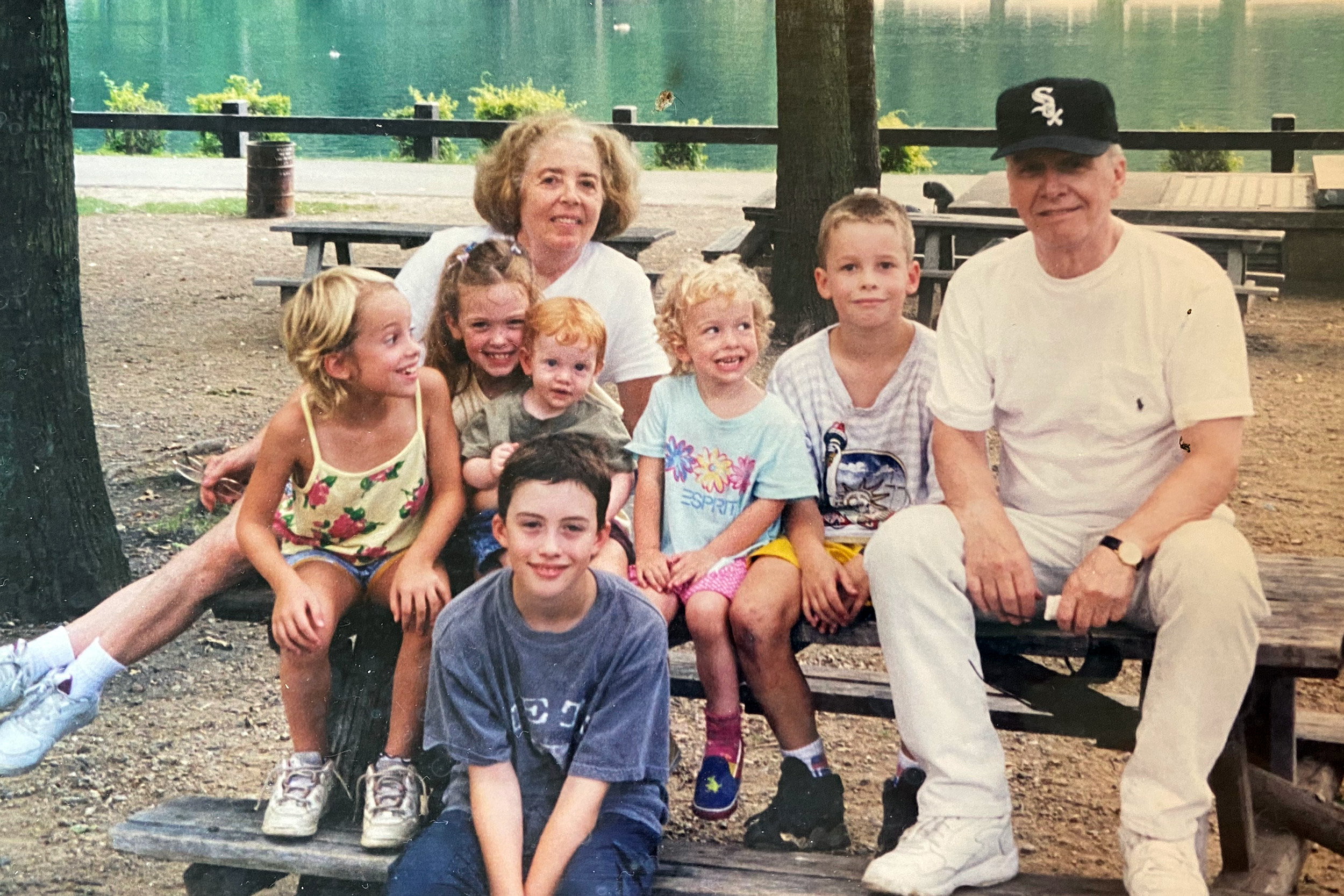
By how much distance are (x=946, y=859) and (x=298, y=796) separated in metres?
1.03

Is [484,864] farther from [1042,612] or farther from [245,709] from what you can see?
[245,709]

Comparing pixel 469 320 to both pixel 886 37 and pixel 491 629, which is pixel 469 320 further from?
pixel 886 37

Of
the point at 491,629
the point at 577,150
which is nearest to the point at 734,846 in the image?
the point at 491,629

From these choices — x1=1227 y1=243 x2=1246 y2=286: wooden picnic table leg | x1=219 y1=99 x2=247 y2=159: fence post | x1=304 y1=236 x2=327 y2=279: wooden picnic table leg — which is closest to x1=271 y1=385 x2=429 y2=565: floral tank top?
x1=219 y1=99 x2=247 y2=159: fence post

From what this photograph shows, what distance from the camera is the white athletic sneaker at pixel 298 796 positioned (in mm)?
2215

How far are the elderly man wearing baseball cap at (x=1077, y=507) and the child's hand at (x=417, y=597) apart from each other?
0.71 metres

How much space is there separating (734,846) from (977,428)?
29.6 inches

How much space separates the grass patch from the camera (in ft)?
15.2

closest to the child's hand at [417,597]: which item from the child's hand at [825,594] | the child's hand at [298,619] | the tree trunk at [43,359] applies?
the child's hand at [298,619]

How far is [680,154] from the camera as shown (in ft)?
10.8

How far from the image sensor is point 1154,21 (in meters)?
2.35

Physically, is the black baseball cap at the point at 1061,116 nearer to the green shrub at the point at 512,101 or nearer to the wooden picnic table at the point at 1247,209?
the wooden picnic table at the point at 1247,209

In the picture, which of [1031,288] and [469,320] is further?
[469,320]

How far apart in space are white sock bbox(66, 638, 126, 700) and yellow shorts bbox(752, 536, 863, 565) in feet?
3.87
